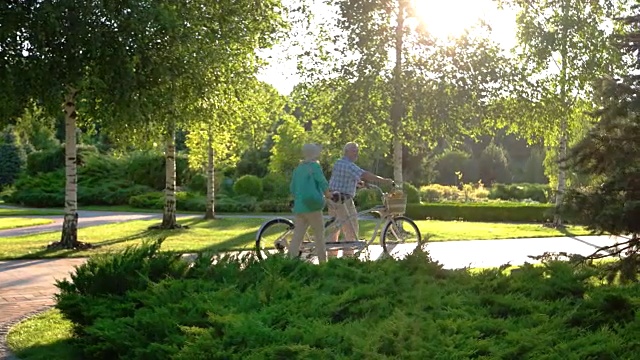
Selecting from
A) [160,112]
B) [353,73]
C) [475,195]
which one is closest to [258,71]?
[353,73]

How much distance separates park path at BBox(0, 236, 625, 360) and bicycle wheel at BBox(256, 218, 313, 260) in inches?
72.3

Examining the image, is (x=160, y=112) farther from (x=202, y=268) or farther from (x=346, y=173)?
(x=202, y=268)

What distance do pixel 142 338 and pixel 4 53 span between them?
9.12 m

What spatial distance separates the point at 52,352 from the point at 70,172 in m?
8.93

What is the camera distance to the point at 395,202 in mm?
11539

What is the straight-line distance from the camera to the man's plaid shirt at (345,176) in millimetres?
10766

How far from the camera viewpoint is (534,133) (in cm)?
2359

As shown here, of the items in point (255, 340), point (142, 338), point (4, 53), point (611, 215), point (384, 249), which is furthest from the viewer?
point (4, 53)

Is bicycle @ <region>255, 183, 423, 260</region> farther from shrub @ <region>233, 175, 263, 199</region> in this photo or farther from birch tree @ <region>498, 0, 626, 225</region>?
shrub @ <region>233, 175, 263, 199</region>

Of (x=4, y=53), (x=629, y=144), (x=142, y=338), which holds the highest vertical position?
(x=4, y=53)

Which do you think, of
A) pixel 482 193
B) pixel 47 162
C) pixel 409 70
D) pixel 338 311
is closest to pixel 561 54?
pixel 409 70

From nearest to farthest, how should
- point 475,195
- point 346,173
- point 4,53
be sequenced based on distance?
point 346,173
point 4,53
point 475,195

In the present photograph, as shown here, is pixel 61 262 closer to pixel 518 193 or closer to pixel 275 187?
pixel 275 187

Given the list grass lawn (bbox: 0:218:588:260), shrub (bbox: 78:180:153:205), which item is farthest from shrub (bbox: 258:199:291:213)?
grass lawn (bbox: 0:218:588:260)
